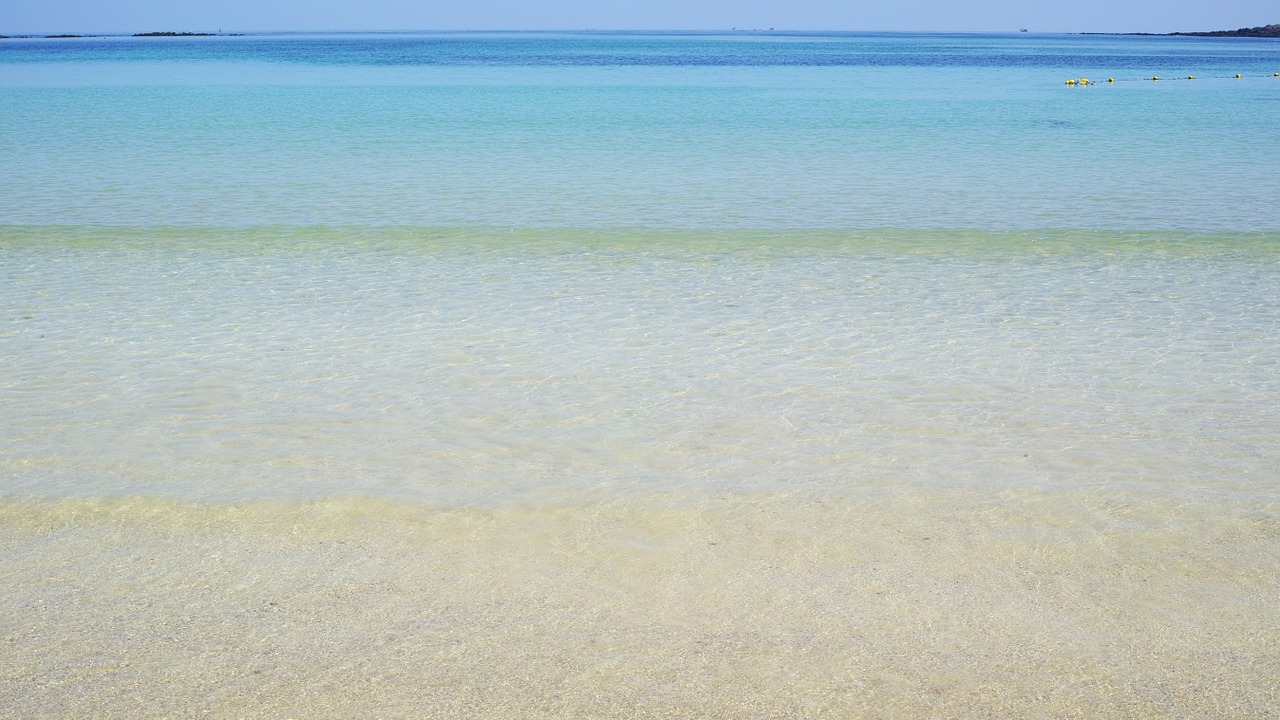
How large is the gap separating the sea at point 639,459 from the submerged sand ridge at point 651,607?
0.04 ft

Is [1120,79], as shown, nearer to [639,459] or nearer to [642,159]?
[642,159]

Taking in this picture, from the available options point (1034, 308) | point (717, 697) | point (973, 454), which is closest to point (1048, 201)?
point (1034, 308)

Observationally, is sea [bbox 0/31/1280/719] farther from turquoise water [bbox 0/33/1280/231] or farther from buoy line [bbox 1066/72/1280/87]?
buoy line [bbox 1066/72/1280/87]

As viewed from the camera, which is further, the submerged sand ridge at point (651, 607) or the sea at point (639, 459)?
the sea at point (639, 459)

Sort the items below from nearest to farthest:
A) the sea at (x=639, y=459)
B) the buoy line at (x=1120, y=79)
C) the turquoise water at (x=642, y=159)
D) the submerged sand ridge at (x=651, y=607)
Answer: the submerged sand ridge at (x=651, y=607) < the sea at (x=639, y=459) < the turquoise water at (x=642, y=159) < the buoy line at (x=1120, y=79)

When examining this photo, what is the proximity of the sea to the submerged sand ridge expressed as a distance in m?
0.01

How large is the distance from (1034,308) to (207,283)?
4748mm

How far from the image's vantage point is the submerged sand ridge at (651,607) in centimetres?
240

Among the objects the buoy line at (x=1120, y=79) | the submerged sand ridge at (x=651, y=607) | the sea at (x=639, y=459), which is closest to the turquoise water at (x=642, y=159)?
the sea at (x=639, y=459)

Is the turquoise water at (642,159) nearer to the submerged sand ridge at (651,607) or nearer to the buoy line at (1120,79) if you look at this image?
the submerged sand ridge at (651,607)

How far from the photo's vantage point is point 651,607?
9.11ft

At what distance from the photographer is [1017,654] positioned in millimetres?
2564

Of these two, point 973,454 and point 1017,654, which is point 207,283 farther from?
point 1017,654

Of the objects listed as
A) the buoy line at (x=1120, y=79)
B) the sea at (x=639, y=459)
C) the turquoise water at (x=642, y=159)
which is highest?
the sea at (x=639, y=459)
